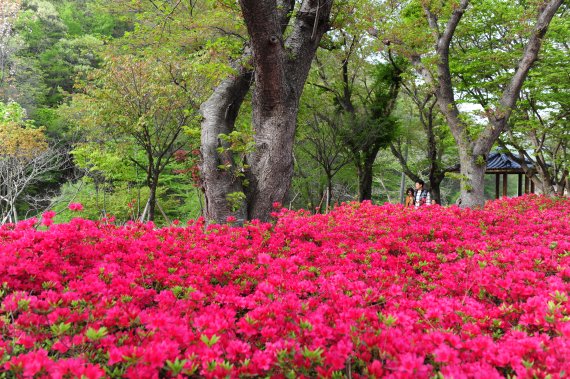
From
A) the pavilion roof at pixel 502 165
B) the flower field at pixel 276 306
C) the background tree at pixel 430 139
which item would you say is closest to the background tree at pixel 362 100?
the background tree at pixel 430 139

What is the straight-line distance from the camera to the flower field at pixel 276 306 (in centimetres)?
152

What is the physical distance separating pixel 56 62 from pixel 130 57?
869 inches

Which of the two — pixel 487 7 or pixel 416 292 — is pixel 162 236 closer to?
pixel 416 292

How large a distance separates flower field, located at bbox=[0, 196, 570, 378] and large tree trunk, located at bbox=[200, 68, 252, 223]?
0.99m

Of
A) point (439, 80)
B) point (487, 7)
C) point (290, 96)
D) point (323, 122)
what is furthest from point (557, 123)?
point (290, 96)

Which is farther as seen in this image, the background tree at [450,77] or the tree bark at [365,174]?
the tree bark at [365,174]

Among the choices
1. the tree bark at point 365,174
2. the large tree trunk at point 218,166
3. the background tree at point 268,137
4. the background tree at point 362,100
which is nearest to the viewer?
the background tree at point 268,137

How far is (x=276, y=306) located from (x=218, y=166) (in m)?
3.29

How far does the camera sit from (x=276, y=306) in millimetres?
1948

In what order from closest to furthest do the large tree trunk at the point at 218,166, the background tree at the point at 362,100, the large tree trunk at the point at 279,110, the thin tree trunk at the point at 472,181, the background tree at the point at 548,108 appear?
the large tree trunk at the point at 279,110
the large tree trunk at the point at 218,166
the thin tree trunk at the point at 472,181
the background tree at the point at 548,108
the background tree at the point at 362,100

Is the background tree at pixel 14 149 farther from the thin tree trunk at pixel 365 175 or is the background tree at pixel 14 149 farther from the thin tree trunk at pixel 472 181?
the thin tree trunk at pixel 472 181

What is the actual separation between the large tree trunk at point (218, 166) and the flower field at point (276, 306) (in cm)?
99

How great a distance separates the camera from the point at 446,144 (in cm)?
1781

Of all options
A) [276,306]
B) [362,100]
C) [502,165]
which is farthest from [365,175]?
[276,306]
